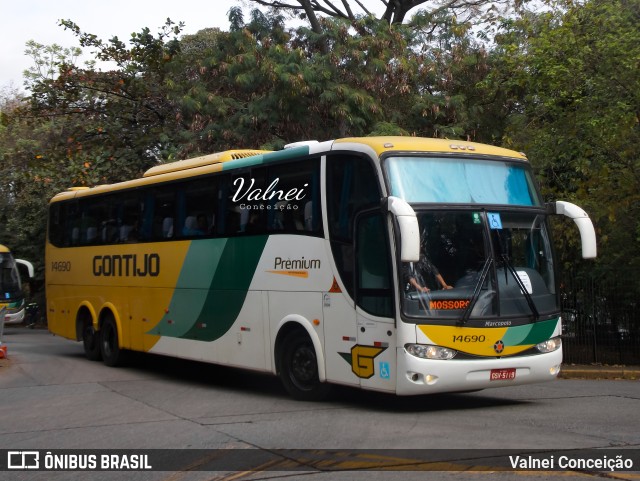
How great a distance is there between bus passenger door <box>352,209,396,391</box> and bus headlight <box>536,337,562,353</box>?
6.57 ft

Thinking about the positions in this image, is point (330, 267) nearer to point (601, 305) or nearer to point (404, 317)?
point (404, 317)

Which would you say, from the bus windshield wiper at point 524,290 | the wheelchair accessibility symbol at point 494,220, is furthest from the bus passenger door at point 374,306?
the bus windshield wiper at point 524,290

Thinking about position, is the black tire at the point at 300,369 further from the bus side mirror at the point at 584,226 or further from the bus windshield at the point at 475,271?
the bus side mirror at the point at 584,226

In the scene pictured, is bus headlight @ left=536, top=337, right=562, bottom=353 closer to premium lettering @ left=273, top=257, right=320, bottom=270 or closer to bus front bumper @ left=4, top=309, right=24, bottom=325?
premium lettering @ left=273, top=257, right=320, bottom=270

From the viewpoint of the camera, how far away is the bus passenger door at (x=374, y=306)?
10.6 metres

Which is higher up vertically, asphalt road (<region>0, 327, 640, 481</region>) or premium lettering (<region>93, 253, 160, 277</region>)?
premium lettering (<region>93, 253, 160, 277</region>)

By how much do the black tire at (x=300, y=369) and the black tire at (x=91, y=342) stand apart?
23.9ft

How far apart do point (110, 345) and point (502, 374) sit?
9.78 m

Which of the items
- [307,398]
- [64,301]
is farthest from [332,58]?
[307,398]

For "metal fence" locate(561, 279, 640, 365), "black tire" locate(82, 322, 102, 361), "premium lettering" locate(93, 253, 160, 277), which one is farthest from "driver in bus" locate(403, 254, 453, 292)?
"black tire" locate(82, 322, 102, 361)

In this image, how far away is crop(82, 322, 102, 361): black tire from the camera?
18.6 m

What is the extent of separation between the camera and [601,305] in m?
18.0

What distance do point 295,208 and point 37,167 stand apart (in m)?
19.0

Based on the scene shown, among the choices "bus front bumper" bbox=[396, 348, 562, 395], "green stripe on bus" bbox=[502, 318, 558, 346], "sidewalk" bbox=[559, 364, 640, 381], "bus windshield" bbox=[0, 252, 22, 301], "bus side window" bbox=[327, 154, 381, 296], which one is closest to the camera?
"bus front bumper" bbox=[396, 348, 562, 395]
